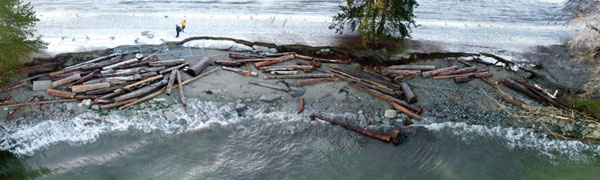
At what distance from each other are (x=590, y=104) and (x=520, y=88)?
3595 mm

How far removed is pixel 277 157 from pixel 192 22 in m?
14.2

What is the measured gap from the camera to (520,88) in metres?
20.0

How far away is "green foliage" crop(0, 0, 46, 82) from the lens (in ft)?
57.2

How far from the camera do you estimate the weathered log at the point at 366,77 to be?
65.9 feet

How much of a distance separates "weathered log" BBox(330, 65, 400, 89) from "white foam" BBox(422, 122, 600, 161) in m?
3.29

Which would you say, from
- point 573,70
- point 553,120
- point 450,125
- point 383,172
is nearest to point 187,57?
point 383,172

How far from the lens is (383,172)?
15.9 metres

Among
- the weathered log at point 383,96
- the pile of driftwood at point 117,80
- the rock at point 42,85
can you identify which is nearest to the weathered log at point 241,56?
the pile of driftwood at point 117,80

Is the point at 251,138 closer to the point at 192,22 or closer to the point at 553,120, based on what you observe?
the point at 192,22

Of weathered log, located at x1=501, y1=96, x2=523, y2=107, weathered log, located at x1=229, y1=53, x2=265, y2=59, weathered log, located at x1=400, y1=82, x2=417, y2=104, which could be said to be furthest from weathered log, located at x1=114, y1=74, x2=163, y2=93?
weathered log, located at x1=501, y1=96, x2=523, y2=107

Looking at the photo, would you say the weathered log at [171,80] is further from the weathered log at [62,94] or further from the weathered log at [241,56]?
the weathered log at [62,94]

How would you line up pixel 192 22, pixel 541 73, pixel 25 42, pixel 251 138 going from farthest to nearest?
pixel 192 22 → pixel 541 73 → pixel 25 42 → pixel 251 138

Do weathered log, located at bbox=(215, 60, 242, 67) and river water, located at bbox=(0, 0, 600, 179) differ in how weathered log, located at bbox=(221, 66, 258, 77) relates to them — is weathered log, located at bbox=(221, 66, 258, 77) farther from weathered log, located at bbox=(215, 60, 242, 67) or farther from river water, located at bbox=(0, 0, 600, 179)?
river water, located at bbox=(0, 0, 600, 179)

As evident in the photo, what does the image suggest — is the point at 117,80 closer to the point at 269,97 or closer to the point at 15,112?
the point at 15,112
